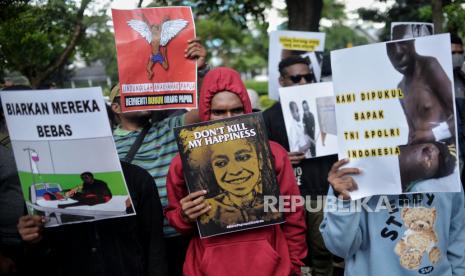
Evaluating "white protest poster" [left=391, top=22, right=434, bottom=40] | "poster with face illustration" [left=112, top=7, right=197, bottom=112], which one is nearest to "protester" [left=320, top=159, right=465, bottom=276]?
"poster with face illustration" [left=112, top=7, right=197, bottom=112]

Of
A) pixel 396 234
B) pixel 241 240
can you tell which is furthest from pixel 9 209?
pixel 396 234

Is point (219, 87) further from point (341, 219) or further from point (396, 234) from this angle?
point (396, 234)

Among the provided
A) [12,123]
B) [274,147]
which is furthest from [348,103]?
[12,123]

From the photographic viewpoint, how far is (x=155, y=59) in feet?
11.1

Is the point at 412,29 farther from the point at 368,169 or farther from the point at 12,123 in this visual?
the point at 12,123

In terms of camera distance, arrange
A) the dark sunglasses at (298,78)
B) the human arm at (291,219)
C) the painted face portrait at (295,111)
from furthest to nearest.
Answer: the dark sunglasses at (298,78) < the painted face portrait at (295,111) < the human arm at (291,219)

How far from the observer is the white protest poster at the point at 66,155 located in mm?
2441

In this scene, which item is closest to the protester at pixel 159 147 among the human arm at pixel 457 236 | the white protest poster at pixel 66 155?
the white protest poster at pixel 66 155

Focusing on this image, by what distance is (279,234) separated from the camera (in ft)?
9.38

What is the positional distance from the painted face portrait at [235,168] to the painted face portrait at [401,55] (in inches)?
30.7

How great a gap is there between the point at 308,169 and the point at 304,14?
5.65 meters

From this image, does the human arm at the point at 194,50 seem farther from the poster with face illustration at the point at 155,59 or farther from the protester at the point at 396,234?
the protester at the point at 396,234

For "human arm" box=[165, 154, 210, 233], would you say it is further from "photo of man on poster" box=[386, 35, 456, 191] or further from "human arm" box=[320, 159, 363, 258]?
"photo of man on poster" box=[386, 35, 456, 191]

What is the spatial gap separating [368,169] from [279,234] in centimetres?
66
